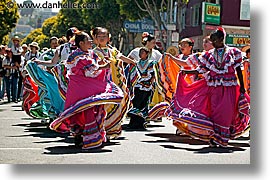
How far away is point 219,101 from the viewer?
9.73 m

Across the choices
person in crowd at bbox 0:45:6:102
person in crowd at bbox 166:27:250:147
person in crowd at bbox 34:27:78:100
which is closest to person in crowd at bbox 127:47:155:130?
person in crowd at bbox 34:27:78:100

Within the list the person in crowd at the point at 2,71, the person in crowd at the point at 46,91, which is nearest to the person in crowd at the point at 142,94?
the person in crowd at the point at 46,91

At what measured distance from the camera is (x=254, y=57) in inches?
317

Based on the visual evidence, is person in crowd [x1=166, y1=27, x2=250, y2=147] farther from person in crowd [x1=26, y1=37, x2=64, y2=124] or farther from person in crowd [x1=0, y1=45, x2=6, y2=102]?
person in crowd [x1=0, y1=45, x2=6, y2=102]

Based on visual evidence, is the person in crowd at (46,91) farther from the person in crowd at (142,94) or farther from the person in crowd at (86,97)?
the person in crowd at (86,97)

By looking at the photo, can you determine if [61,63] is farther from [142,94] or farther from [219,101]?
[219,101]

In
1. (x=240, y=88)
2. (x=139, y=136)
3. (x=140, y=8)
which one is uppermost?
(x=140, y=8)

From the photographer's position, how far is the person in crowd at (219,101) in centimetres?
968

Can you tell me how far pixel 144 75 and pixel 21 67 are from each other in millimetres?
6673

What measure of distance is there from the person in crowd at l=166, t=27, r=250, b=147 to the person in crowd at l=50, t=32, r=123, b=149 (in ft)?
3.78

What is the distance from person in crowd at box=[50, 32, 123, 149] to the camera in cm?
923

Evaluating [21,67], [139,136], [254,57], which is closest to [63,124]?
[139,136]

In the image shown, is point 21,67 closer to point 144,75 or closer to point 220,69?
point 144,75

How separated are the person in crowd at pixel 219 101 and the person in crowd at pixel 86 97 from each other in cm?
115
